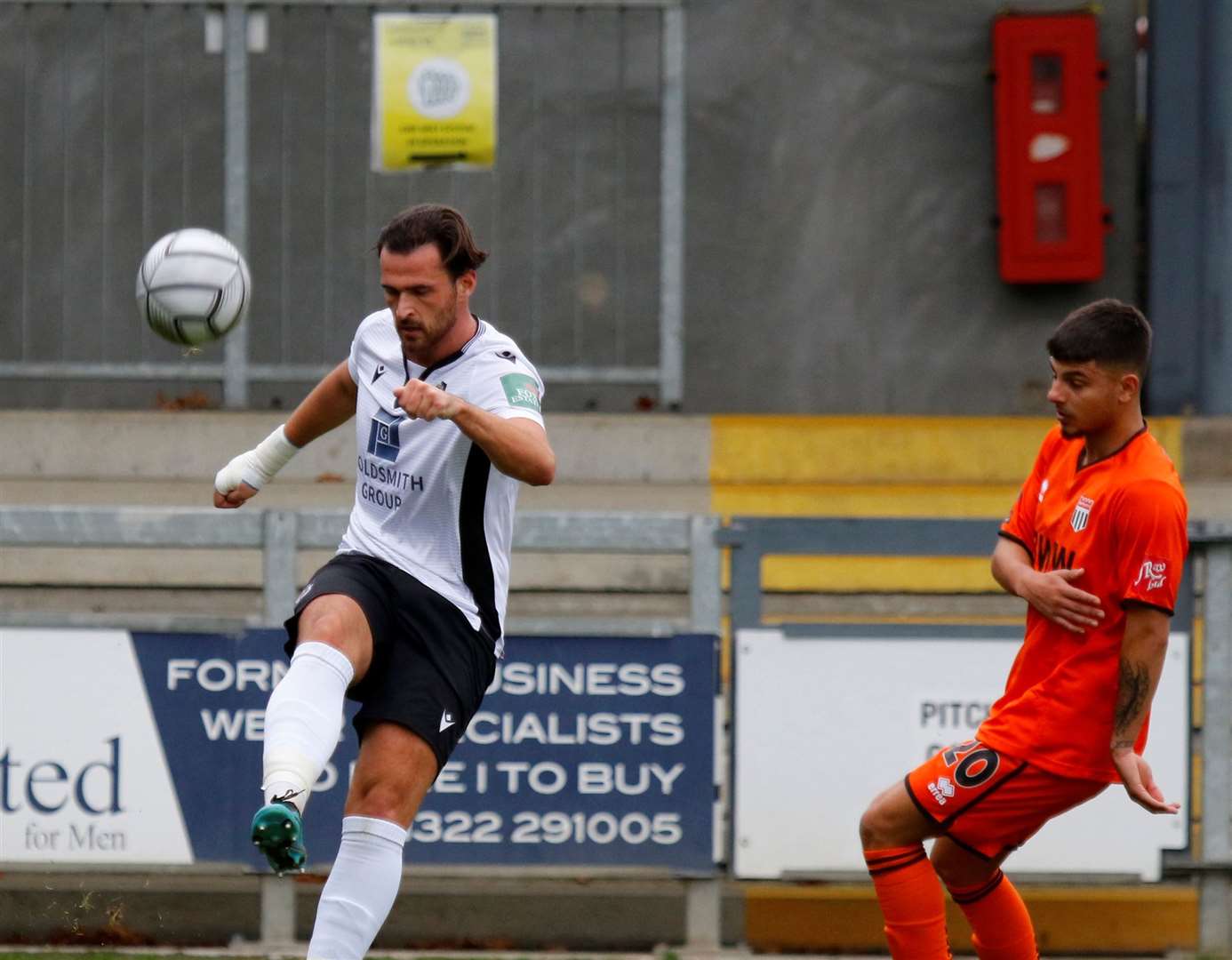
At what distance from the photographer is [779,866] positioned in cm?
623

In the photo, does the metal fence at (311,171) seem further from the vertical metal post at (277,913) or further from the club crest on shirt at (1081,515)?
the club crest on shirt at (1081,515)

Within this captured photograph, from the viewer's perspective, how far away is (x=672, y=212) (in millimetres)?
9180

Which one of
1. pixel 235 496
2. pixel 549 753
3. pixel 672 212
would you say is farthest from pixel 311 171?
pixel 235 496

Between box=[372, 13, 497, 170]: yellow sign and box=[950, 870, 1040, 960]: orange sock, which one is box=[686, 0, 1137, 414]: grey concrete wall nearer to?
box=[372, 13, 497, 170]: yellow sign

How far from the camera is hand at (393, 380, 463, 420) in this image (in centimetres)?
412

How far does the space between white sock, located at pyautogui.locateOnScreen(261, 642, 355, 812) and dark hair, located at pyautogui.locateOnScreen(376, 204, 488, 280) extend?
39.1 inches

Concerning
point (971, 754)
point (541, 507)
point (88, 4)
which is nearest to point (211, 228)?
point (88, 4)

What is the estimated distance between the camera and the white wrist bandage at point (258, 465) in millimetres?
5191

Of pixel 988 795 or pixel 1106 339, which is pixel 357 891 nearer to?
pixel 988 795

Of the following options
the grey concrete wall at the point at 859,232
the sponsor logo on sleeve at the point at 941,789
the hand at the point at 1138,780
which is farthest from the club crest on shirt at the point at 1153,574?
the grey concrete wall at the point at 859,232

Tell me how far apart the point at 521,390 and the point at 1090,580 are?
4.86 feet

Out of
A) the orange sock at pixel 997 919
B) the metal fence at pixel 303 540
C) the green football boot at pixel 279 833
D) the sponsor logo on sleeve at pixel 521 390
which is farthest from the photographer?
the metal fence at pixel 303 540

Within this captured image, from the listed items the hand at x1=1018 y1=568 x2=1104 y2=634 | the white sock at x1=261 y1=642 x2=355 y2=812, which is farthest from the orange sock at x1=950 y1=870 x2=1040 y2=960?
the white sock at x1=261 y1=642 x2=355 y2=812

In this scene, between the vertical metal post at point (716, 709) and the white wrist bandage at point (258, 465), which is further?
the vertical metal post at point (716, 709)
